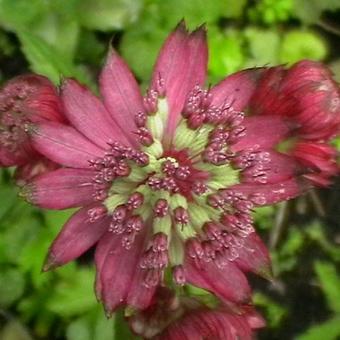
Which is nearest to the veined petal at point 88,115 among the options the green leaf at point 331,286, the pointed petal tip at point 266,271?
the pointed petal tip at point 266,271

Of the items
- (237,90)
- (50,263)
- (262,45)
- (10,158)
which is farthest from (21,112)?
(262,45)

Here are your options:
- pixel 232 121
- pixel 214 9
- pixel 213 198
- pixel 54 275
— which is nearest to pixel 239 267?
pixel 213 198

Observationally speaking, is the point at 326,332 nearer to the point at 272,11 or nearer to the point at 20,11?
the point at 272,11

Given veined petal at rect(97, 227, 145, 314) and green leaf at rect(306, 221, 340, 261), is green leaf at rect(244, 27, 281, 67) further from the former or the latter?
veined petal at rect(97, 227, 145, 314)

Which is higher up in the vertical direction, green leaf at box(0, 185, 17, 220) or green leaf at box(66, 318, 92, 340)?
green leaf at box(0, 185, 17, 220)

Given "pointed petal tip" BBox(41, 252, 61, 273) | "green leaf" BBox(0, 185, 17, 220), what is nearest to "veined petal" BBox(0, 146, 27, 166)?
"pointed petal tip" BBox(41, 252, 61, 273)

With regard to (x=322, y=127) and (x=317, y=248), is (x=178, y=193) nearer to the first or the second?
(x=322, y=127)
